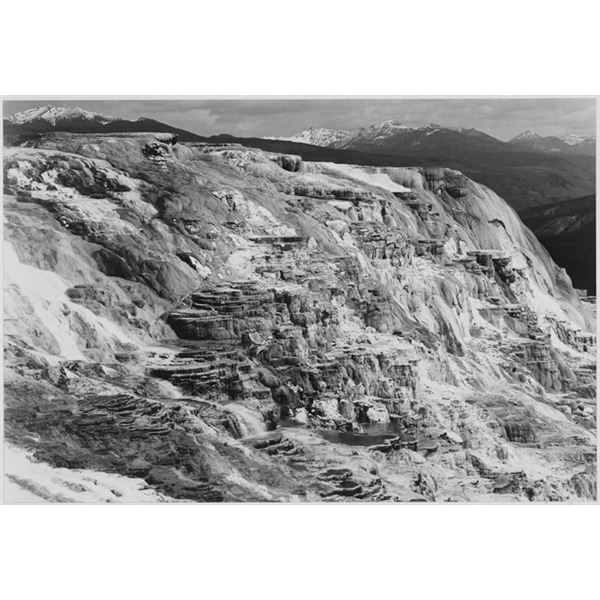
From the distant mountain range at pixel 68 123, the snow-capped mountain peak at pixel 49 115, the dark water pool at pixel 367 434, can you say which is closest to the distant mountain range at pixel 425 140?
the distant mountain range at pixel 68 123

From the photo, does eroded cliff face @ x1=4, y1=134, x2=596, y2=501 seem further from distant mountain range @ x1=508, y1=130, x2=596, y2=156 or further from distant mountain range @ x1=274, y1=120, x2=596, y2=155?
distant mountain range @ x1=508, y1=130, x2=596, y2=156

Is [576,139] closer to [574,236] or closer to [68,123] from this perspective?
[574,236]

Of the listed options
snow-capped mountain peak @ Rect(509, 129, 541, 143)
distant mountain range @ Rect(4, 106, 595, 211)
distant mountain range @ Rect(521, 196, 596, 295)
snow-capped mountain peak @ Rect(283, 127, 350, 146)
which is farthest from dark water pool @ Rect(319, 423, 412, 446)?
snow-capped mountain peak @ Rect(509, 129, 541, 143)

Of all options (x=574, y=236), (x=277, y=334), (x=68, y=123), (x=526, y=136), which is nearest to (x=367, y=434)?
(x=277, y=334)

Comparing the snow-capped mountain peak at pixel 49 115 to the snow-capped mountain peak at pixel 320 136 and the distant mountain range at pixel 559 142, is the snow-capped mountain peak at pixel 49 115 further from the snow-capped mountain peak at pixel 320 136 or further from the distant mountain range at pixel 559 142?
the distant mountain range at pixel 559 142

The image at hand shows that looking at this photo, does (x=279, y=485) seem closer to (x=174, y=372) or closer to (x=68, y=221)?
(x=174, y=372)

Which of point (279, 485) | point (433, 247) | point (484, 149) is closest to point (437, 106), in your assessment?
point (484, 149)
